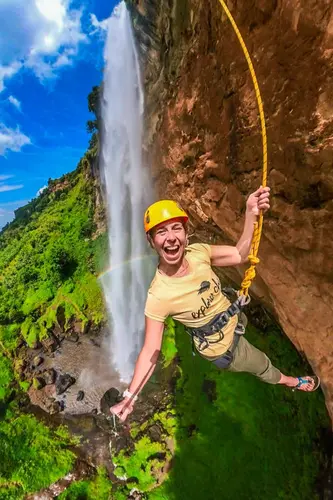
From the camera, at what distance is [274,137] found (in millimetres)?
4004

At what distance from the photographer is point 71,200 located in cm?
2655

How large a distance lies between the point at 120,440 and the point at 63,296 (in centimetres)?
1008

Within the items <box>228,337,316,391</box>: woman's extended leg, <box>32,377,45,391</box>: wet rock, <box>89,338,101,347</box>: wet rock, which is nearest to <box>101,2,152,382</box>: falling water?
<box>89,338,101,347</box>: wet rock

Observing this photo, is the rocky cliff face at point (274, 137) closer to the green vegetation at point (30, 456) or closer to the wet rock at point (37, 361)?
the green vegetation at point (30, 456)

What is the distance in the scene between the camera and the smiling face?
9.01 feet

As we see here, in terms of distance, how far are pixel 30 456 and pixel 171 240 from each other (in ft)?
35.3

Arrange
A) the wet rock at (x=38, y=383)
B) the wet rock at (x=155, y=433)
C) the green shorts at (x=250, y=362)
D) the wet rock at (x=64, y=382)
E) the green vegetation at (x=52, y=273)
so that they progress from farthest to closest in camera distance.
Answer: the green vegetation at (x=52, y=273) < the wet rock at (x=38, y=383) < the wet rock at (x=64, y=382) < the wet rock at (x=155, y=433) < the green shorts at (x=250, y=362)

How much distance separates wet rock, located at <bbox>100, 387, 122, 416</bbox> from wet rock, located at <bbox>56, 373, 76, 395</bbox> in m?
2.21

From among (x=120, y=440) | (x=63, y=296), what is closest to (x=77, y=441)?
(x=120, y=440)

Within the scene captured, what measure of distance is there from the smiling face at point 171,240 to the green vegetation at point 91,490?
8.83 metres

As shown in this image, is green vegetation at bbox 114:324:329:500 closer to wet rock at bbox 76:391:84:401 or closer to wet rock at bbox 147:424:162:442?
wet rock at bbox 147:424:162:442

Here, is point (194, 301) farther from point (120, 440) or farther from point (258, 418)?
point (120, 440)

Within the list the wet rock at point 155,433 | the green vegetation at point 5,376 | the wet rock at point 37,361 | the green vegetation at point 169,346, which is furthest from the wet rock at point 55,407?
the green vegetation at point 169,346

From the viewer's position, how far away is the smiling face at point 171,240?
2746 millimetres
